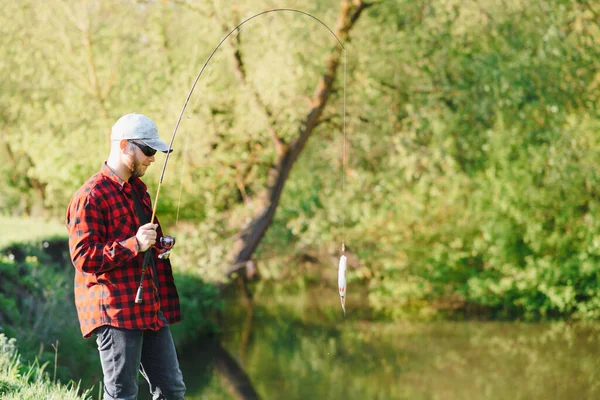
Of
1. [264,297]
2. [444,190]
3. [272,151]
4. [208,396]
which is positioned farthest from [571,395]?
[264,297]

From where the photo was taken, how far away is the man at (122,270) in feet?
12.1

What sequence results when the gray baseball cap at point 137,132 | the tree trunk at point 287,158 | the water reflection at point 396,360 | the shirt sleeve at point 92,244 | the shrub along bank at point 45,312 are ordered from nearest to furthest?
the shirt sleeve at point 92,244 → the gray baseball cap at point 137,132 → the shrub along bank at point 45,312 → the water reflection at point 396,360 → the tree trunk at point 287,158

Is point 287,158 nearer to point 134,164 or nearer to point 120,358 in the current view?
point 134,164

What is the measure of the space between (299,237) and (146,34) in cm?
492

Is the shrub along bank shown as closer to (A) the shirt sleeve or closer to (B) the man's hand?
(A) the shirt sleeve

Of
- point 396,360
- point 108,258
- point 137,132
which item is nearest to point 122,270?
point 108,258

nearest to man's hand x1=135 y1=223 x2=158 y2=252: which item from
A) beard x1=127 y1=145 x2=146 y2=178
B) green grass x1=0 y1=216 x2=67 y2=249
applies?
beard x1=127 y1=145 x2=146 y2=178

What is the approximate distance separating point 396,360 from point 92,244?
8.86 m

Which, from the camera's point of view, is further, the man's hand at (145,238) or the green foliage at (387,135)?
the green foliage at (387,135)

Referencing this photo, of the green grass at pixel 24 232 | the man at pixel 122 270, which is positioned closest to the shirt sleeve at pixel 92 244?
the man at pixel 122 270

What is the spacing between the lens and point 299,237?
1614 centimetres

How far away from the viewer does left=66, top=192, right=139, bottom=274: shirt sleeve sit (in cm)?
364

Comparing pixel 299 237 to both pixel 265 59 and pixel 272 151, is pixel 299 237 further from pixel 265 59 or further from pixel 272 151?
pixel 265 59

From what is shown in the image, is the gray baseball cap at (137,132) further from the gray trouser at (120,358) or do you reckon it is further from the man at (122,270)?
the gray trouser at (120,358)
